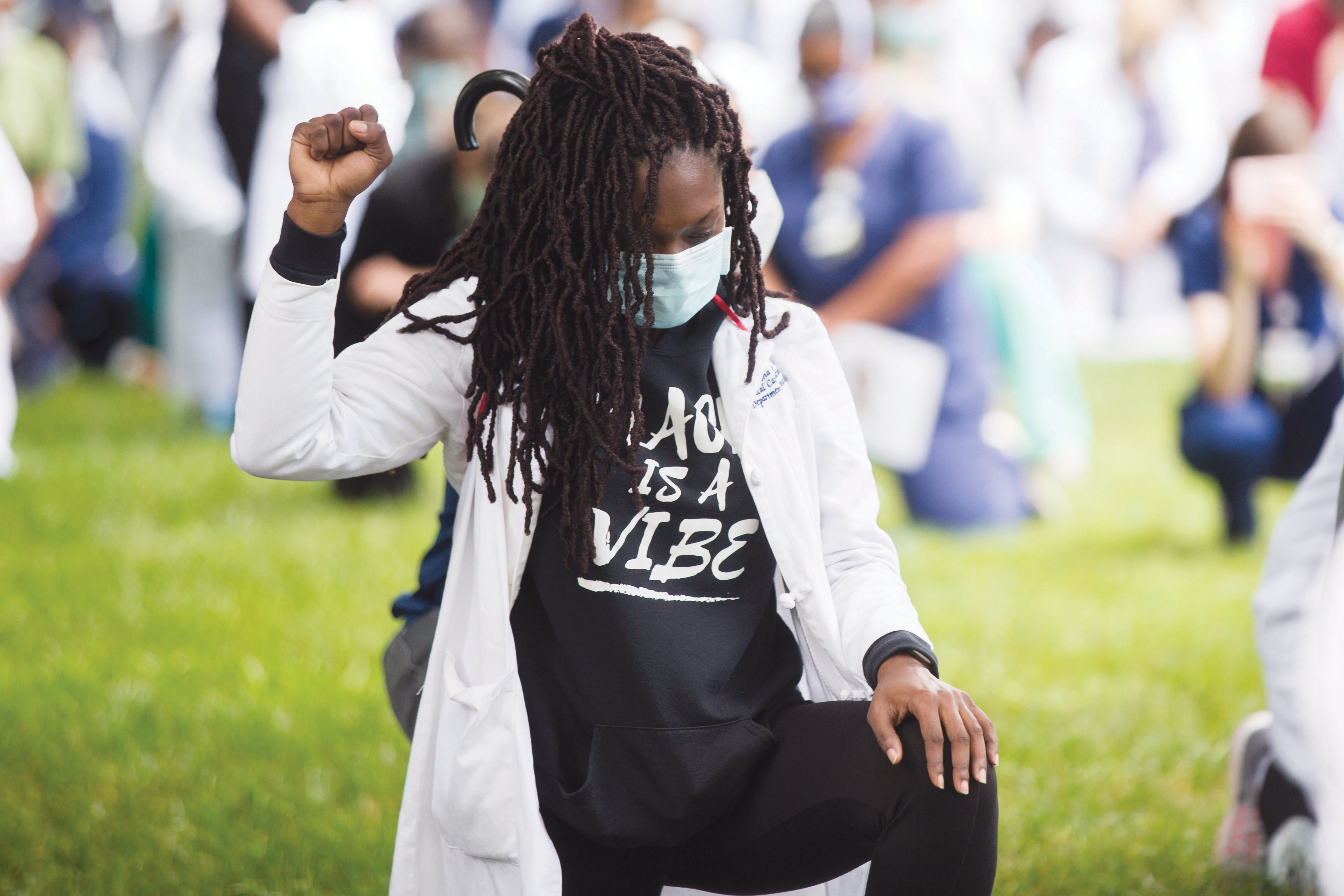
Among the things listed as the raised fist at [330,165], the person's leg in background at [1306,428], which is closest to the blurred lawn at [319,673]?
the person's leg in background at [1306,428]

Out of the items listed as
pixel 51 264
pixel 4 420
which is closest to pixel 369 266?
pixel 4 420

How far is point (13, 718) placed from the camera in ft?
11.1

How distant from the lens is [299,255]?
168 cm

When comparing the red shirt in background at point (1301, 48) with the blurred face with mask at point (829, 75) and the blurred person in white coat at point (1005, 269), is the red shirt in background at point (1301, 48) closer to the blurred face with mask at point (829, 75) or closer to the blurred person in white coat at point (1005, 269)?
the blurred person in white coat at point (1005, 269)

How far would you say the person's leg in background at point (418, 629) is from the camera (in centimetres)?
217

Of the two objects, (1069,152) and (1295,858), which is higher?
(1069,152)

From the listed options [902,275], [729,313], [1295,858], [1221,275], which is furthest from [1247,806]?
[902,275]

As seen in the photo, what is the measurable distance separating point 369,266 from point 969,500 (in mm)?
2783

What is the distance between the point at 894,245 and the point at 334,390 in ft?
14.1

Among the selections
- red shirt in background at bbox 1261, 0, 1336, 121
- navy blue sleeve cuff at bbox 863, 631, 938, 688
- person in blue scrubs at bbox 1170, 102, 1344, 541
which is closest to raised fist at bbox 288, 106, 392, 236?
navy blue sleeve cuff at bbox 863, 631, 938, 688

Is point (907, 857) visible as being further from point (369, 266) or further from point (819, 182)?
point (819, 182)

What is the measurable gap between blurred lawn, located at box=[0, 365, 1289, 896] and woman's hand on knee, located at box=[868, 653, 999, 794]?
108 cm

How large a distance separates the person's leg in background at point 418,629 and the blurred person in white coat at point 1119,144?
9.91m

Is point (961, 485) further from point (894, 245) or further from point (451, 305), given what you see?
point (451, 305)
